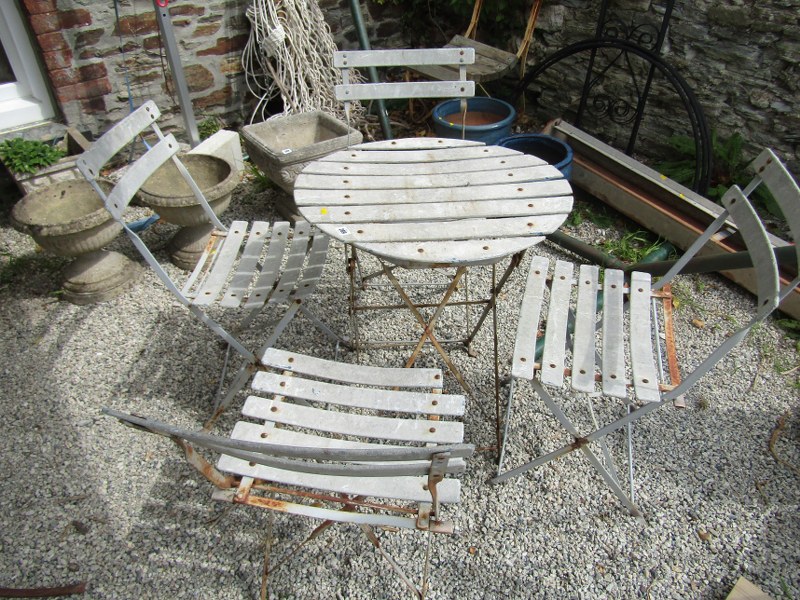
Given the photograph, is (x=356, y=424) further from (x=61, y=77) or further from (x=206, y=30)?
(x=206, y=30)

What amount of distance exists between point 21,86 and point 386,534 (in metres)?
4.07

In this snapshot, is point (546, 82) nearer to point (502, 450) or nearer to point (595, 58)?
point (595, 58)

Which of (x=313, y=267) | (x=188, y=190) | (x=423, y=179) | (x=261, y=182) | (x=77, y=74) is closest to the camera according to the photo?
(x=423, y=179)

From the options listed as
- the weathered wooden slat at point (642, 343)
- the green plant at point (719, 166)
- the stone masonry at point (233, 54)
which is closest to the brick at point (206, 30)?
the stone masonry at point (233, 54)

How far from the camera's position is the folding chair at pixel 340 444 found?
1493 mm

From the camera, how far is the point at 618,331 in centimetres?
229

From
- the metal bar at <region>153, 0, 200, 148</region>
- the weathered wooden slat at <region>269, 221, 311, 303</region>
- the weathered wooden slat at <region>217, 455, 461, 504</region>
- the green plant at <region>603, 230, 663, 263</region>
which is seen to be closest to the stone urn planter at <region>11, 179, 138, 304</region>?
the metal bar at <region>153, 0, 200, 148</region>

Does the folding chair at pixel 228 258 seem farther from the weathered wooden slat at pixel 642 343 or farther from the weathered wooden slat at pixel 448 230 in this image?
the weathered wooden slat at pixel 642 343

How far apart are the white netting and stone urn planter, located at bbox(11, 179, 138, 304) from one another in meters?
1.67

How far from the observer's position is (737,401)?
292 centimetres

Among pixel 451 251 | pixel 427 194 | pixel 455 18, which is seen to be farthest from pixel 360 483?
pixel 455 18

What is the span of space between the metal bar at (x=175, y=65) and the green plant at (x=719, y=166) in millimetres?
3534

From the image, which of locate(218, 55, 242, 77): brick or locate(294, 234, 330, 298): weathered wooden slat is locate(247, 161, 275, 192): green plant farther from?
locate(294, 234, 330, 298): weathered wooden slat

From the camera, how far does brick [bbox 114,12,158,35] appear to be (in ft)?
13.5
